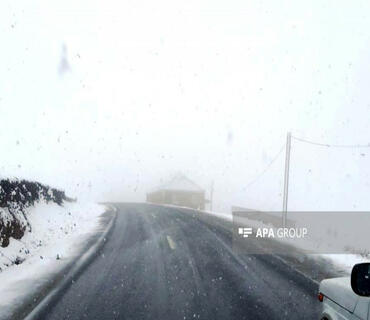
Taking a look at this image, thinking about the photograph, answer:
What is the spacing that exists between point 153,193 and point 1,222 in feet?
254

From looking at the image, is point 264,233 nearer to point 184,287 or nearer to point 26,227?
point 184,287

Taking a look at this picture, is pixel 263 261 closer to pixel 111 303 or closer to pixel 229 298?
pixel 229 298

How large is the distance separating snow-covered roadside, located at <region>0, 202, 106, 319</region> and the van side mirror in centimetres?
501

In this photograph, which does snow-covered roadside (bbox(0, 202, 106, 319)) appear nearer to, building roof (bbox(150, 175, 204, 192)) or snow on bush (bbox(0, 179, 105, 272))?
snow on bush (bbox(0, 179, 105, 272))

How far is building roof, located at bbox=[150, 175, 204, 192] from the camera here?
250ft

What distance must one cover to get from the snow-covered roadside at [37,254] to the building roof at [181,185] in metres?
59.7

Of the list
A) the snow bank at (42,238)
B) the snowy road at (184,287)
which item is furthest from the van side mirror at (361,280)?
the snow bank at (42,238)

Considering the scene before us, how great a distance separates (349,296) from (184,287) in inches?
174

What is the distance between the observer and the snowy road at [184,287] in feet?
19.4

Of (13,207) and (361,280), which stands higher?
(361,280)

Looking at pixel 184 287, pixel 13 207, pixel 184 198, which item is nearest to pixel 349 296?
pixel 184 287

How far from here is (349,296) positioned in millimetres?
3293

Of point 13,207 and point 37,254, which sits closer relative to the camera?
point 37,254

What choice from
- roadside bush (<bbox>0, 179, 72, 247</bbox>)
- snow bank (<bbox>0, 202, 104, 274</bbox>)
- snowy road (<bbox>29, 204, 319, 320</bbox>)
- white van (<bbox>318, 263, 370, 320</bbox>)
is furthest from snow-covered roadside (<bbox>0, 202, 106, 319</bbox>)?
white van (<bbox>318, 263, 370, 320</bbox>)
